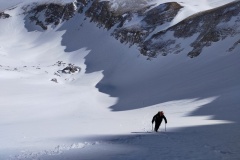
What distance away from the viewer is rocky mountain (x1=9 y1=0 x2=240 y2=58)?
64.0 metres

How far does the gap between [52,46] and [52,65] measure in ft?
65.3

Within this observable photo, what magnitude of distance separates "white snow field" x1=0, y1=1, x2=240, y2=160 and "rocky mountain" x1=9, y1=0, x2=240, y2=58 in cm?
219

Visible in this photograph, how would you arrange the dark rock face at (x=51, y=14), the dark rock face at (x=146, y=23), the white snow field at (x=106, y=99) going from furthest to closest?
the dark rock face at (x=51, y=14), the dark rock face at (x=146, y=23), the white snow field at (x=106, y=99)

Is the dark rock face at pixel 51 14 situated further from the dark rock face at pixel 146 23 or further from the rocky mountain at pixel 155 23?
the dark rock face at pixel 146 23

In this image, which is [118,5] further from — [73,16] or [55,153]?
[55,153]

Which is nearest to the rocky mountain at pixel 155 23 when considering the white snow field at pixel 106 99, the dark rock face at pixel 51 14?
the dark rock face at pixel 51 14

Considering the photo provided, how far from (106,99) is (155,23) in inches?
1254

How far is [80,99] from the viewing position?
51781 mm

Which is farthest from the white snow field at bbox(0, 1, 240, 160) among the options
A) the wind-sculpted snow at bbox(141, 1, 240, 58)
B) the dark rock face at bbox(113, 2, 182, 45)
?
the dark rock face at bbox(113, 2, 182, 45)

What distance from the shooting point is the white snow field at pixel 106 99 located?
17.8m

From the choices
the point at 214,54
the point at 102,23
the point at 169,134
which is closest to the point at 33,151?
the point at 169,134

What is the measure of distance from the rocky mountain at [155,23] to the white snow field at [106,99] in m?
2.19

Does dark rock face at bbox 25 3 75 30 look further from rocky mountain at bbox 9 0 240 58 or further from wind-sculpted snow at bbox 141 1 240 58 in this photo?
wind-sculpted snow at bbox 141 1 240 58

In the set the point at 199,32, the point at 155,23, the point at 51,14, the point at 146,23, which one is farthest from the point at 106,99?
the point at 51,14
